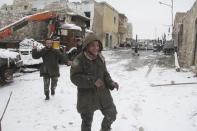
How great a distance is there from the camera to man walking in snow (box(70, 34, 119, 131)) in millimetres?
4098

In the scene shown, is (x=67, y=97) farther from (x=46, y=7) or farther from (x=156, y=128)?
(x=46, y=7)

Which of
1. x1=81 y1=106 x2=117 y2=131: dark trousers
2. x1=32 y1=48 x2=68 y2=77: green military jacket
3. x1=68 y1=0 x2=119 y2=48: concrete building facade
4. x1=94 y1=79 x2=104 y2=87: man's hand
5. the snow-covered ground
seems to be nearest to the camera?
x1=94 y1=79 x2=104 y2=87: man's hand

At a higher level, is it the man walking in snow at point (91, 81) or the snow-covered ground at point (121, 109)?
the man walking in snow at point (91, 81)

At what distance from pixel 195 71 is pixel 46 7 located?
30444 millimetres

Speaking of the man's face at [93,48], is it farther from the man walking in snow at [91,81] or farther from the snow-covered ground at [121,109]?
the snow-covered ground at [121,109]

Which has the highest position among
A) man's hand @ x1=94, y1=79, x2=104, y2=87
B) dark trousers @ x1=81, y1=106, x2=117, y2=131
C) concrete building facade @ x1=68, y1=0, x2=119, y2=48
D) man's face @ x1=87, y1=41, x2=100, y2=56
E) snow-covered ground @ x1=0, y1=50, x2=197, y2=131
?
concrete building facade @ x1=68, y1=0, x2=119, y2=48

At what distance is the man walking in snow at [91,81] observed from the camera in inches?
161

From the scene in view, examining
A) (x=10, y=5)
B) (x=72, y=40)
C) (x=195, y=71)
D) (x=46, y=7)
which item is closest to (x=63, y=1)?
(x=46, y=7)

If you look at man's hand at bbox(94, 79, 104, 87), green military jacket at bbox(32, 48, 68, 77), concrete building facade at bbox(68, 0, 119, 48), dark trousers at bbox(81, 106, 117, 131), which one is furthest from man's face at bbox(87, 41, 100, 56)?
concrete building facade at bbox(68, 0, 119, 48)

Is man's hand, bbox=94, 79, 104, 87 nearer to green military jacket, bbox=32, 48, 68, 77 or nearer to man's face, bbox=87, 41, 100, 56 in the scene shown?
man's face, bbox=87, 41, 100, 56

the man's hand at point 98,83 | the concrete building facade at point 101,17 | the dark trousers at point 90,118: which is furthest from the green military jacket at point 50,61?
the concrete building facade at point 101,17

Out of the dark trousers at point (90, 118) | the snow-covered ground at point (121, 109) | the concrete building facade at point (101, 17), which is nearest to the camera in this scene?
the dark trousers at point (90, 118)

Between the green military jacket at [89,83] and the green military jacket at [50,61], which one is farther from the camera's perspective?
the green military jacket at [50,61]

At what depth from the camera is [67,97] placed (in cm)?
852
